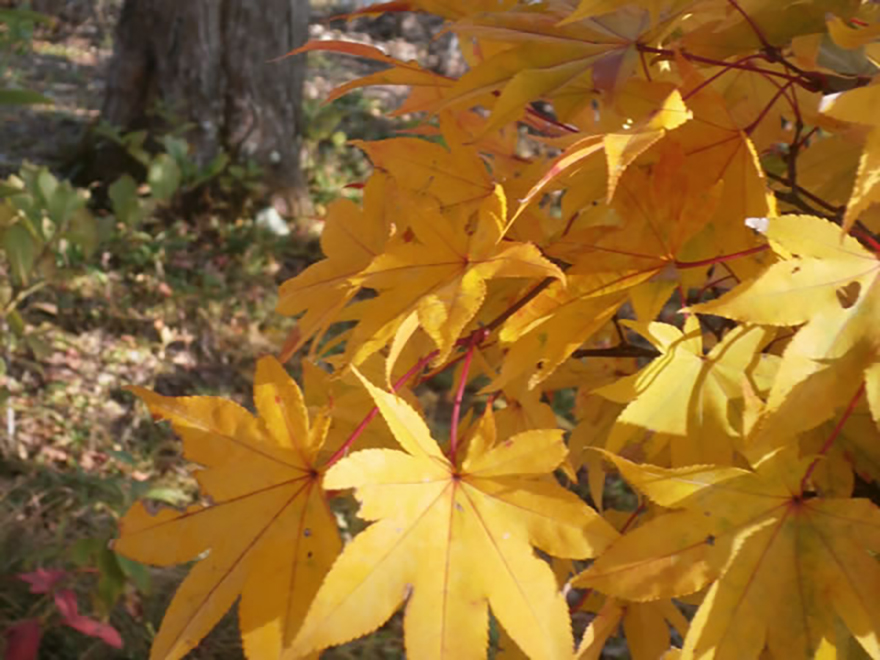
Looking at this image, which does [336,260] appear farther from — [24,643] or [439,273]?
[24,643]

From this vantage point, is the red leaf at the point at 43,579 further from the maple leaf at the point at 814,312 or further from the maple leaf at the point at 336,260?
the maple leaf at the point at 814,312

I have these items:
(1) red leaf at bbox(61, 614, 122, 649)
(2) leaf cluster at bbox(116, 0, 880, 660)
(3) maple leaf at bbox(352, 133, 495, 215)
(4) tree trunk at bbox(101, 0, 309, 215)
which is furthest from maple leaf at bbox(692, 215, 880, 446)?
(4) tree trunk at bbox(101, 0, 309, 215)

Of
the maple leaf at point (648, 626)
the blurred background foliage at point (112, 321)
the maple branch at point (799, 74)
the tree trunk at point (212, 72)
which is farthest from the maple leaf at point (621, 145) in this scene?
the tree trunk at point (212, 72)

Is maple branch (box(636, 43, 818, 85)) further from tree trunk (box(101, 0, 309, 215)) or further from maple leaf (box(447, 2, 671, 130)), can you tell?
tree trunk (box(101, 0, 309, 215))

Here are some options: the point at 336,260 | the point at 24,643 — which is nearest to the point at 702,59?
the point at 336,260

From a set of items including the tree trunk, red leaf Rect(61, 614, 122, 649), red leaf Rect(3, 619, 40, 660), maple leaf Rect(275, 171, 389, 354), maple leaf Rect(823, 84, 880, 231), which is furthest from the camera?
the tree trunk

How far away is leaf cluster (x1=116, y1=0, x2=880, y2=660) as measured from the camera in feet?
1.46

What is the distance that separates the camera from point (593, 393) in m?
0.52

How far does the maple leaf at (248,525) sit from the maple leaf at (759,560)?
177 mm

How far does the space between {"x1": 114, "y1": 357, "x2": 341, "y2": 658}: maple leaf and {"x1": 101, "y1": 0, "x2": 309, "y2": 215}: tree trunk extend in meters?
2.81

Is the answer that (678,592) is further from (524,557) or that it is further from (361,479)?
(361,479)

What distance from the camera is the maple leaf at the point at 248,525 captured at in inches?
19.0

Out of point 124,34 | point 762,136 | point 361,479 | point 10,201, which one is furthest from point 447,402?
point 361,479

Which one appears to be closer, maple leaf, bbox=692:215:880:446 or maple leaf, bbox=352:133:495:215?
maple leaf, bbox=692:215:880:446
